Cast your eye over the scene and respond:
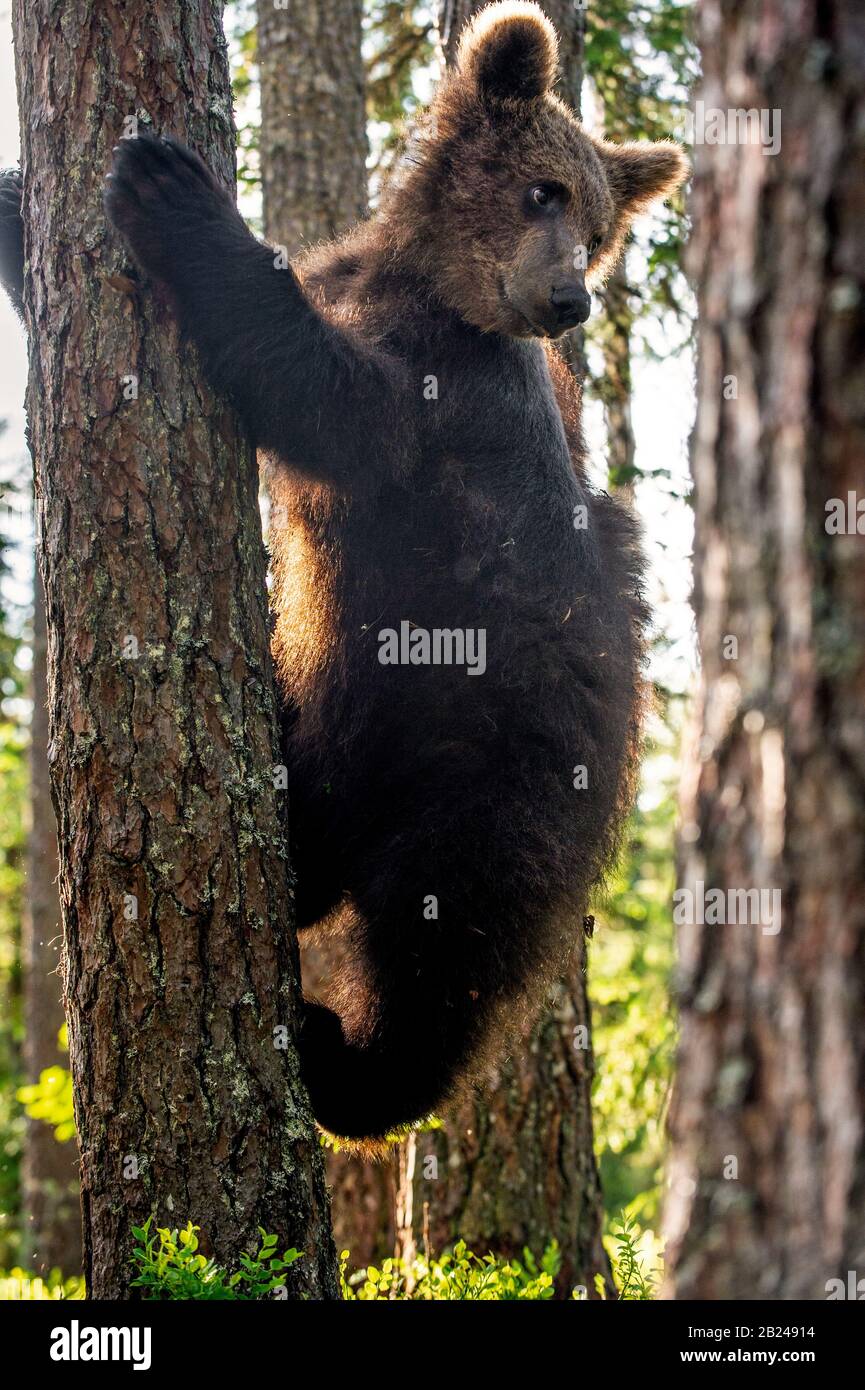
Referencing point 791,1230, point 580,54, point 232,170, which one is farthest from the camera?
point 580,54

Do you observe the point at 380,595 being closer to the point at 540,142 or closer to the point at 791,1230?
the point at 540,142

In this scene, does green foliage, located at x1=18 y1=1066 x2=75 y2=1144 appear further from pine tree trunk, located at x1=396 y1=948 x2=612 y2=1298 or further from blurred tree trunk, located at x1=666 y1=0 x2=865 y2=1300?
blurred tree trunk, located at x1=666 y1=0 x2=865 y2=1300

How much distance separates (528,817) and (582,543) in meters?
1.18

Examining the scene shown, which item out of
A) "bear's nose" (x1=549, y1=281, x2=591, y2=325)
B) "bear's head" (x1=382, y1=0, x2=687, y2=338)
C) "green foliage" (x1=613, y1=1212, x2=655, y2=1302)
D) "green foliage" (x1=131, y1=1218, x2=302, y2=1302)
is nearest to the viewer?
"green foliage" (x1=131, y1=1218, x2=302, y2=1302)

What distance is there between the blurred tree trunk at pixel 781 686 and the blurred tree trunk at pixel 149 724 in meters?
1.75

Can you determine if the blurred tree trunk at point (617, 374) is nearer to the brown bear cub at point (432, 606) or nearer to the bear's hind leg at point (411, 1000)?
the brown bear cub at point (432, 606)

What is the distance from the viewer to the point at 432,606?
192 inches

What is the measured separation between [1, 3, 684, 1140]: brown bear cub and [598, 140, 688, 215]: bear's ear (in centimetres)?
70

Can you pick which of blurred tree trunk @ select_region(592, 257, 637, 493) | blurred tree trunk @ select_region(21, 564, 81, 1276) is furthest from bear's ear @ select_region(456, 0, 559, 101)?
blurred tree trunk @ select_region(21, 564, 81, 1276)

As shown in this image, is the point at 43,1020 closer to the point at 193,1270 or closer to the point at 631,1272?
the point at 631,1272

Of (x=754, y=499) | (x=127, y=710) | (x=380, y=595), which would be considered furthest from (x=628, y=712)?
(x=754, y=499)

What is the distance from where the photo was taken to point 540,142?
566cm

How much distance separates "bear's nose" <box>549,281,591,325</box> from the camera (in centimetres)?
507
